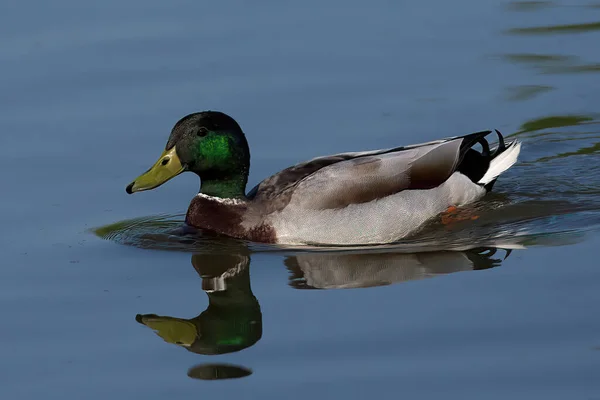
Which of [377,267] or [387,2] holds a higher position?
[387,2]

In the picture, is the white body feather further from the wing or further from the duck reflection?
the duck reflection

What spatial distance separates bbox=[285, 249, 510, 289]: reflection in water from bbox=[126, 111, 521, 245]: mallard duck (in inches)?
14.2

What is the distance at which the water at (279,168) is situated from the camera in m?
6.82

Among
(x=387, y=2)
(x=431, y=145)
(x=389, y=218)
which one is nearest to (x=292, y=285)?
(x=389, y=218)

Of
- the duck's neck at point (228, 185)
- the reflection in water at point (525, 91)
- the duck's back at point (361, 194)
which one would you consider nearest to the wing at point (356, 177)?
the duck's back at point (361, 194)

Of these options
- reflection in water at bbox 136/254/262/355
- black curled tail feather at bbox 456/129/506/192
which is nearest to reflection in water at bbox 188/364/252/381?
reflection in water at bbox 136/254/262/355

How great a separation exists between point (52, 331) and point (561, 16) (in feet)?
25.7

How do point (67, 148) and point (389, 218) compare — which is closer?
point (389, 218)

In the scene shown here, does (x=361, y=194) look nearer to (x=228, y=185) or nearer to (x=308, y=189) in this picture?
(x=308, y=189)

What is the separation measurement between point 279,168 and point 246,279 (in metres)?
1.98

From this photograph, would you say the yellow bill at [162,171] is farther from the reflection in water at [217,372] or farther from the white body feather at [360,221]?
the reflection in water at [217,372]

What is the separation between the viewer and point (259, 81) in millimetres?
11695

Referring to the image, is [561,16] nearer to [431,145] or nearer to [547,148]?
[547,148]

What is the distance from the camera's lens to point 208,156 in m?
9.30
